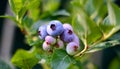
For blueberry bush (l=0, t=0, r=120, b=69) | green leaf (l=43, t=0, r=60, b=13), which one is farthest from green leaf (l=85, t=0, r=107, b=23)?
green leaf (l=43, t=0, r=60, b=13)

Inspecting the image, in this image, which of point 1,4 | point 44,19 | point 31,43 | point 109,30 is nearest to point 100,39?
point 109,30

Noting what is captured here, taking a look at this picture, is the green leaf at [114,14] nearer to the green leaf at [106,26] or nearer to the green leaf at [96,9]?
the green leaf at [106,26]

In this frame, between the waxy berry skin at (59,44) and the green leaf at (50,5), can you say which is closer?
the waxy berry skin at (59,44)

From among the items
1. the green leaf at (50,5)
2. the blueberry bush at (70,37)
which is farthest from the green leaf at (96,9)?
the green leaf at (50,5)

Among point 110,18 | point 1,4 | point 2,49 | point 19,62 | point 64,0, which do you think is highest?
point 110,18

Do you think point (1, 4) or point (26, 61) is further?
point (1, 4)

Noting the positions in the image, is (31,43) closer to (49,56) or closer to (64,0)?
(49,56)

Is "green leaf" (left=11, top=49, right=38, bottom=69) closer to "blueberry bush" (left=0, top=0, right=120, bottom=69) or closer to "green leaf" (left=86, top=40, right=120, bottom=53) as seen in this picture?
"blueberry bush" (left=0, top=0, right=120, bottom=69)
